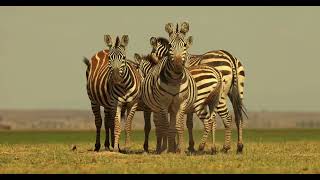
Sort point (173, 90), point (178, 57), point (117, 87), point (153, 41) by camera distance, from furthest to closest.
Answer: point (153, 41)
point (117, 87)
point (173, 90)
point (178, 57)

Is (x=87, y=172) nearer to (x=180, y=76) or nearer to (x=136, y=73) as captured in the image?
(x=180, y=76)

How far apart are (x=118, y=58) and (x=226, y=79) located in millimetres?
3755

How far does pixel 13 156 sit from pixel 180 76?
542 cm

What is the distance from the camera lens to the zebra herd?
67.7 ft

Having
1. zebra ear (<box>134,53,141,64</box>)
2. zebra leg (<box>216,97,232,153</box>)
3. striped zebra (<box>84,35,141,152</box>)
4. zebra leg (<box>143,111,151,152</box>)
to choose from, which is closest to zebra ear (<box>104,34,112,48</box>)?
striped zebra (<box>84,35,141,152</box>)

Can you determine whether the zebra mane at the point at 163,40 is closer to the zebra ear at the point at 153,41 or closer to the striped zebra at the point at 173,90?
the zebra ear at the point at 153,41

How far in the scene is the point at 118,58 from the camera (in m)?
21.6

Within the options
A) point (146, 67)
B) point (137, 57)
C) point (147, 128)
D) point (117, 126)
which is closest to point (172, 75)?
point (117, 126)

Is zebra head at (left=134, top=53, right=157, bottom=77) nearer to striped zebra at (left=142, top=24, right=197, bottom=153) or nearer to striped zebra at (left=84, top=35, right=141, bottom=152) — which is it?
striped zebra at (left=84, top=35, right=141, bottom=152)

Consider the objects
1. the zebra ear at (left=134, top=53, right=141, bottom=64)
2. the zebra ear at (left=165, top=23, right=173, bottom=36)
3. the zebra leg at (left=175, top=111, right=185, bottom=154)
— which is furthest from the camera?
the zebra ear at (left=134, top=53, right=141, bottom=64)

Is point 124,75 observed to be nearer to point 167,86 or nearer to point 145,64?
point 167,86

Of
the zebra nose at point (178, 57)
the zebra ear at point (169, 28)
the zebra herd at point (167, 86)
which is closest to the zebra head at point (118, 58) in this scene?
the zebra herd at point (167, 86)

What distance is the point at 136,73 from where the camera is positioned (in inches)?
900
